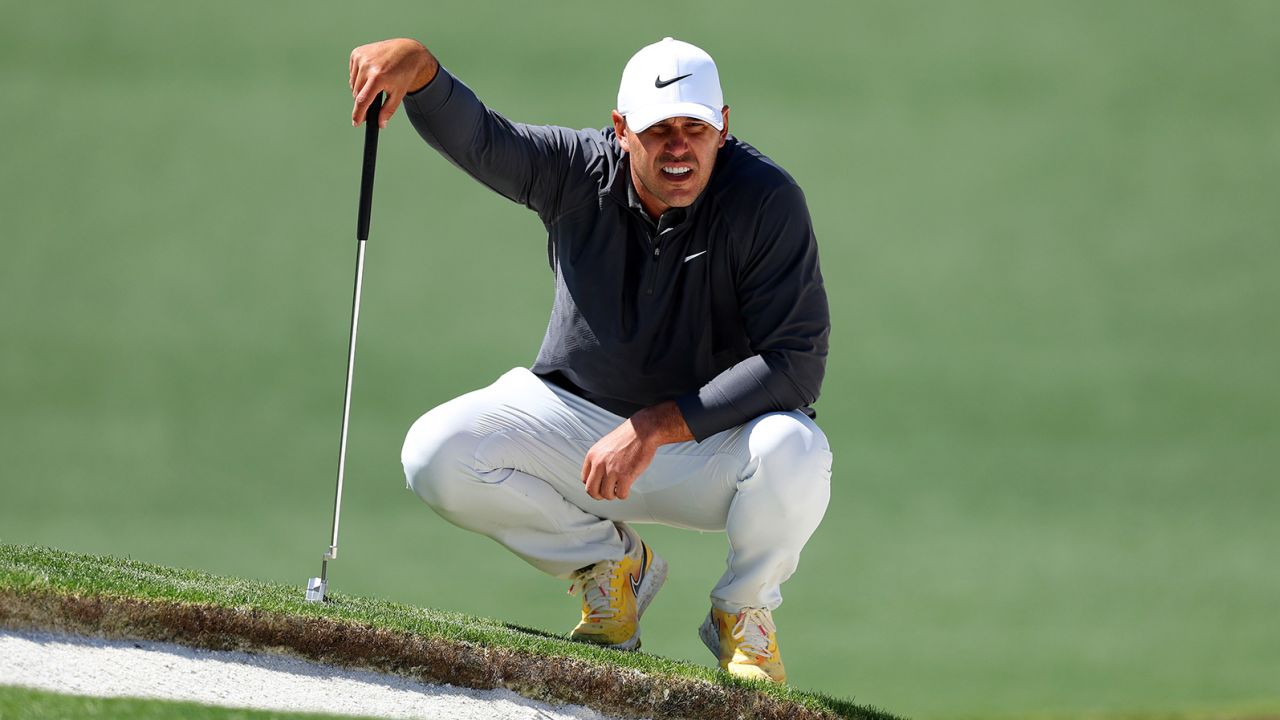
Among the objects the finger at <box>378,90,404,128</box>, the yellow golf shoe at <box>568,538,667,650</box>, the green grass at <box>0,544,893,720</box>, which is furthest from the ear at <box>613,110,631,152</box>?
the green grass at <box>0,544,893,720</box>

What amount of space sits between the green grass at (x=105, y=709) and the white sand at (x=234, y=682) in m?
0.16

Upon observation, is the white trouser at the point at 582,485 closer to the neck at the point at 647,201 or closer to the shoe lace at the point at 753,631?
the shoe lace at the point at 753,631

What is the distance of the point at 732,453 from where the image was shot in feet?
8.97

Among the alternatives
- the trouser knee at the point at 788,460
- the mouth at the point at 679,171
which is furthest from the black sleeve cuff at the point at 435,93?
the trouser knee at the point at 788,460

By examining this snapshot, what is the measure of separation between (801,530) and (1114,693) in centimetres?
207

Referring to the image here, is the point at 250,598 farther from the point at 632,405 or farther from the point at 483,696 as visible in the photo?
the point at 632,405

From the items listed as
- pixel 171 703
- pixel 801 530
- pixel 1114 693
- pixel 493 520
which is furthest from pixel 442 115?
pixel 1114 693

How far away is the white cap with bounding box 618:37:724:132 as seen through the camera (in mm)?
2623

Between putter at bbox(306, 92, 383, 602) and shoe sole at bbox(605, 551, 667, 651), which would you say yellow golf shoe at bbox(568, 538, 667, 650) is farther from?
putter at bbox(306, 92, 383, 602)

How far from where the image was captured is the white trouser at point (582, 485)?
8.75 feet

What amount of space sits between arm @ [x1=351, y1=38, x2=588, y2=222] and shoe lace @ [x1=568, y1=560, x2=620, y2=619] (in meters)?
0.73

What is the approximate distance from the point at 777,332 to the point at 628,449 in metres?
0.35

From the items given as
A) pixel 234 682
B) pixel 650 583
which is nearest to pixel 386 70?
pixel 234 682

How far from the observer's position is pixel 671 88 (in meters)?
2.63
